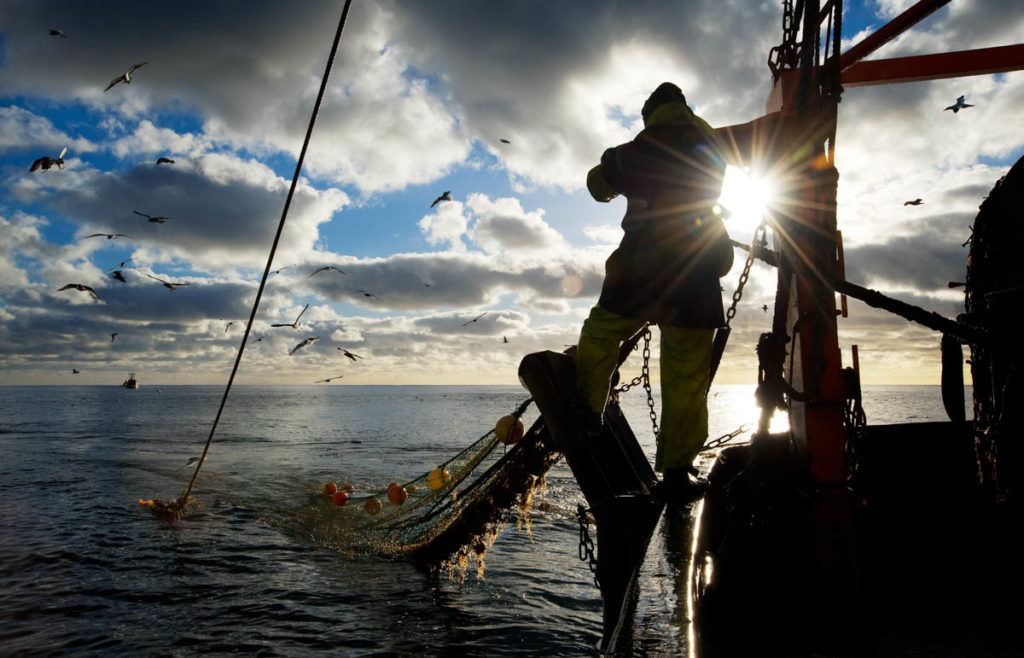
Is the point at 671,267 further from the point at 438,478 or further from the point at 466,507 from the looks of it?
the point at 438,478

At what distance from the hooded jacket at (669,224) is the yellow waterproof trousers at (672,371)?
0.10m

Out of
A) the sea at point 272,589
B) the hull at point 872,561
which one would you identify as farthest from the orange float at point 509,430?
the hull at point 872,561

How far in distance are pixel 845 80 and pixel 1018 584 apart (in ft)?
14.0

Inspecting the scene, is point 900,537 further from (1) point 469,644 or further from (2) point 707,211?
(1) point 469,644

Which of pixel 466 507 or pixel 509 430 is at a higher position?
pixel 509 430

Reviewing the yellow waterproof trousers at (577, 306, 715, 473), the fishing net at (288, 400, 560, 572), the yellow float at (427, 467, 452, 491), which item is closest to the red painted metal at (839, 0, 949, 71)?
the yellow waterproof trousers at (577, 306, 715, 473)

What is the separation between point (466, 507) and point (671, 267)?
3991mm

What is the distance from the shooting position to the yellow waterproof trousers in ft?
11.7

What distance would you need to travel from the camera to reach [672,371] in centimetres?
370

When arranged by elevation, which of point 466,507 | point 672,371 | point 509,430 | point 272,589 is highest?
point 672,371

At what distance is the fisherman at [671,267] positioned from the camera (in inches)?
139

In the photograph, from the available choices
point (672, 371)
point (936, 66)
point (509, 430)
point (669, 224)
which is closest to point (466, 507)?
point (509, 430)

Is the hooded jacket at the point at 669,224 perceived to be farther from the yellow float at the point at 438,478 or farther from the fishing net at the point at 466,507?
the yellow float at the point at 438,478

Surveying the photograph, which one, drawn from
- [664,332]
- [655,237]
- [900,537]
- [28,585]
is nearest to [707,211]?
[655,237]
